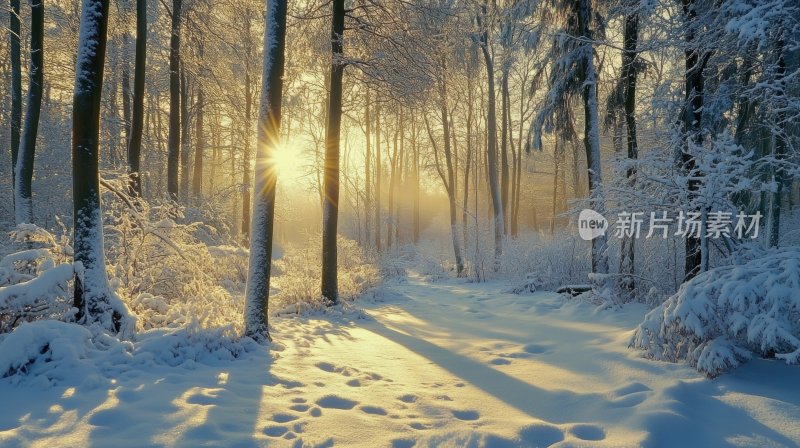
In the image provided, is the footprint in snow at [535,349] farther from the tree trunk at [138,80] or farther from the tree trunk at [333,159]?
the tree trunk at [138,80]

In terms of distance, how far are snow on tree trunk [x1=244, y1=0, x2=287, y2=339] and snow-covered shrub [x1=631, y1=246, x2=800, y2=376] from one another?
442cm

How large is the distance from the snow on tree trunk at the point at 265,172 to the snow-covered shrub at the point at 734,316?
174 inches

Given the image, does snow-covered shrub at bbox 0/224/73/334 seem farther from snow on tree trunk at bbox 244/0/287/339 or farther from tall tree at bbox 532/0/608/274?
tall tree at bbox 532/0/608/274

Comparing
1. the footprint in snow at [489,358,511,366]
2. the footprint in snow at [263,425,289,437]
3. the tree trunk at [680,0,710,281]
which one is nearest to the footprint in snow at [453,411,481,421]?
the footprint in snow at [263,425,289,437]

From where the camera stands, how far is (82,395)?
10.5 ft

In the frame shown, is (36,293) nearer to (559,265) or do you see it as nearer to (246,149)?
(559,265)

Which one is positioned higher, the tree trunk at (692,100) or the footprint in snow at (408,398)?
the tree trunk at (692,100)

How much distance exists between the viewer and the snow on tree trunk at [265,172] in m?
5.46

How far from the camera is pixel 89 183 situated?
14.8 ft

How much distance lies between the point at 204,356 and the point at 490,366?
3.10 metres

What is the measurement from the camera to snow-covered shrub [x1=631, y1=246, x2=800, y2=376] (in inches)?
138

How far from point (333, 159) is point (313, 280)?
2.64m

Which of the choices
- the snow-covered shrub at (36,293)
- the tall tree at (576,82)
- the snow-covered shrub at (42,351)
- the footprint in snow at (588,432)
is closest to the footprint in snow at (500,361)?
the footprint in snow at (588,432)

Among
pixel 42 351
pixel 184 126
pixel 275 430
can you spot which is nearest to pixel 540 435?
pixel 275 430
